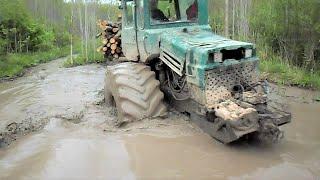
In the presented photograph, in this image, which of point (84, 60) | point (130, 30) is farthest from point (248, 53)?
point (84, 60)

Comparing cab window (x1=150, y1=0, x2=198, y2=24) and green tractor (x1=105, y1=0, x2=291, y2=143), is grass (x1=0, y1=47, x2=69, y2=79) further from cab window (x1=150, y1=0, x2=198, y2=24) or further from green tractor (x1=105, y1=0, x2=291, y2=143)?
cab window (x1=150, y1=0, x2=198, y2=24)

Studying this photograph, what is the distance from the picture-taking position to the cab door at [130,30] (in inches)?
316

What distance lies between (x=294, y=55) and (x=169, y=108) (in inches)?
299

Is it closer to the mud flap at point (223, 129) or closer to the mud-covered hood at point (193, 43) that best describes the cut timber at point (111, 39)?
the mud-covered hood at point (193, 43)

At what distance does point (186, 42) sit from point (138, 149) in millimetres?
1815

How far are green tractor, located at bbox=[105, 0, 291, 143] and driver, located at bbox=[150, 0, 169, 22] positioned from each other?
2cm

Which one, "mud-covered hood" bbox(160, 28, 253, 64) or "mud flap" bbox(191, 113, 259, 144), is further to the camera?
"mud-covered hood" bbox(160, 28, 253, 64)

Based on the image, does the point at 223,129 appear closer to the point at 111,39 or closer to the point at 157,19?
the point at 157,19

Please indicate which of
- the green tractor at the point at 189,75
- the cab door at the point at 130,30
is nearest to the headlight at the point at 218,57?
the green tractor at the point at 189,75

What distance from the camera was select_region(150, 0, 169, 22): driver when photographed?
296 inches

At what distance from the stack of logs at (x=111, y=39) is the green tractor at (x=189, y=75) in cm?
480

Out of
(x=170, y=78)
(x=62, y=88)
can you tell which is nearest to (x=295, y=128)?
(x=170, y=78)

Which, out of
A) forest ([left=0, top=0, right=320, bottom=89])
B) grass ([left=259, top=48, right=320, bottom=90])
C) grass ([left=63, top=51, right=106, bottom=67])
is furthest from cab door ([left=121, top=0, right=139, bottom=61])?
grass ([left=63, top=51, right=106, bottom=67])

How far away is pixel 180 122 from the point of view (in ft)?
22.5
